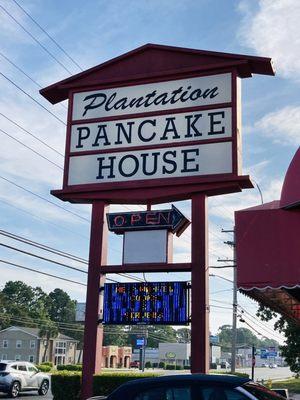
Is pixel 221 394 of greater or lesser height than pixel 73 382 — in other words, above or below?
above

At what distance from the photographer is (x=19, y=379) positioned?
27453 millimetres

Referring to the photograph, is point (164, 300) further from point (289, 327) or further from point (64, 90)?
point (289, 327)

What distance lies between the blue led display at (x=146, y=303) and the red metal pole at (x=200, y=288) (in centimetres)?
35

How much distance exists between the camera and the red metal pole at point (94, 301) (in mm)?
16062

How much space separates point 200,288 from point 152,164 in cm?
412

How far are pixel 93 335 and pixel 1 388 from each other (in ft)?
41.8

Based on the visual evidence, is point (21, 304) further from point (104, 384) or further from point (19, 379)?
point (104, 384)

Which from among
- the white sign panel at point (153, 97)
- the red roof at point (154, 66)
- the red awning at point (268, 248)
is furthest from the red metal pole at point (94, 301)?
the red awning at point (268, 248)

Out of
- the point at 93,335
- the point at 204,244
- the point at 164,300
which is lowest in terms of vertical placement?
the point at 93,335

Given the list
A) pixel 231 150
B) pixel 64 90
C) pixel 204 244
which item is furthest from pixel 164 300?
pixel 64 90

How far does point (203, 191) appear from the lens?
15977 mm

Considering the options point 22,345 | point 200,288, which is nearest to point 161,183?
point 200,288

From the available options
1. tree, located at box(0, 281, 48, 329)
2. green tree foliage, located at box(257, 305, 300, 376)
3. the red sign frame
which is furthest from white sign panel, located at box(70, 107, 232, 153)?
tree, located at box(0, 281, 48, 329)

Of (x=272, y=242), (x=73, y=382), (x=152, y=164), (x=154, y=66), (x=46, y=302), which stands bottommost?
(x=73, y=382)
